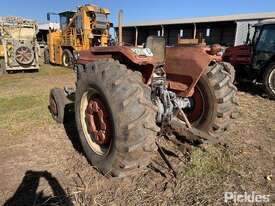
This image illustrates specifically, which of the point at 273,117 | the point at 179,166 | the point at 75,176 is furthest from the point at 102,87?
the point at 273,117

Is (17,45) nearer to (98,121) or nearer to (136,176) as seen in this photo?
(98,121)

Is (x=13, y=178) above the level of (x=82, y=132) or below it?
below

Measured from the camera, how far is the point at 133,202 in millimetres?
2951

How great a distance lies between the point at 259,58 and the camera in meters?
8.73

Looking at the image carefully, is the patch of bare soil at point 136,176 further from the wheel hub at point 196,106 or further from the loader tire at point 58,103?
the loader tire at point 58,103

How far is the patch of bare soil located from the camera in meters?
3.03

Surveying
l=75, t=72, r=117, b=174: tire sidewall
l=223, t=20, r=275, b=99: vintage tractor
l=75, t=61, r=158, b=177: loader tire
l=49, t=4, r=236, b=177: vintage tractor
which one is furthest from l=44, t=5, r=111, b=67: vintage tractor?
l=75, t=61, r=158, b=177: loader tire

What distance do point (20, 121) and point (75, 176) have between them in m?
2.66

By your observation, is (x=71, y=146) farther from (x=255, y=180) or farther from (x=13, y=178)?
(x=255, y=180)

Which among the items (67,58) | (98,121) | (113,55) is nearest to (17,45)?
(67,58)

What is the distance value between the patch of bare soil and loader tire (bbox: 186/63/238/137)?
15.6 inches

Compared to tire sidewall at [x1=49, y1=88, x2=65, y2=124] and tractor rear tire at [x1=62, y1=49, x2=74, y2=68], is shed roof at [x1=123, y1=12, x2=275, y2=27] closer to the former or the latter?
tractor rear tire at [x1=62, y1=49, x2=74, y2=68]

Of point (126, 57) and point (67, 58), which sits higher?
point (126, 57)

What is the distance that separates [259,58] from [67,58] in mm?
10373
